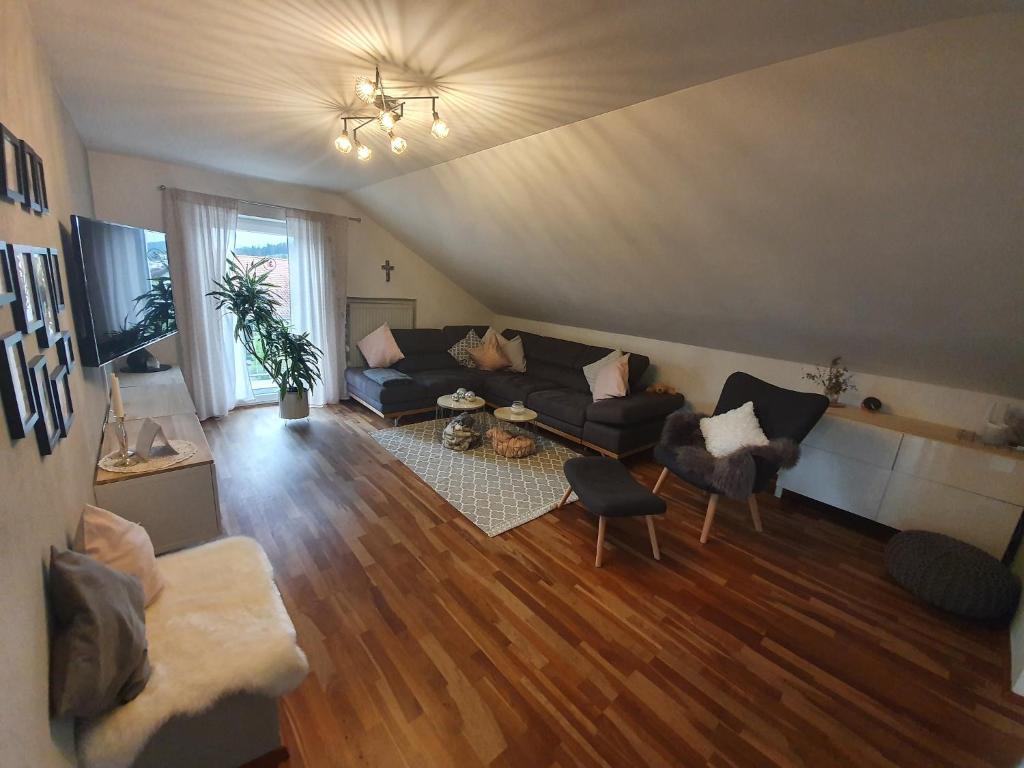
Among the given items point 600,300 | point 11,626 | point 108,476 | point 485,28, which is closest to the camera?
point 11,626

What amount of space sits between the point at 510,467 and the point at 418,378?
5.50 feet

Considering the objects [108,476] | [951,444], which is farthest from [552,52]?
[951,444]

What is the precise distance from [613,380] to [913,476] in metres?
2.18

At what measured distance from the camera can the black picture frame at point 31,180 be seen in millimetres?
1164

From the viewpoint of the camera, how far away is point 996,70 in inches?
50.4

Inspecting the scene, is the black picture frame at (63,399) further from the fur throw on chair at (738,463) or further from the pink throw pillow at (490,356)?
the pink throw pillow at (490,356)

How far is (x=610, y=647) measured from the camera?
1.86m

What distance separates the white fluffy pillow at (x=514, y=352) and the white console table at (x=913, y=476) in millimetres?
3016

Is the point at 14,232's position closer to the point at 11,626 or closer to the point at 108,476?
the point at 11,626

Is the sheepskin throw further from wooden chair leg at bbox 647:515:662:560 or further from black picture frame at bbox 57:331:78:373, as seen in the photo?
wooden chair leg at bbox 647:515:662:560

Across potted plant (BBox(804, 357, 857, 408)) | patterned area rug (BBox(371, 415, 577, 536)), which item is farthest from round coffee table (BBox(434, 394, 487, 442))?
potted plant (BBox(804, 357, 857, 408))

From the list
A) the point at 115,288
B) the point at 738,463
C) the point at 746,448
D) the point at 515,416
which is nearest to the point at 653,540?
the point at 738,463

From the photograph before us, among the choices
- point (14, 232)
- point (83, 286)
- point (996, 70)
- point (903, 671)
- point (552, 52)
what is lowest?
point (903, 671)

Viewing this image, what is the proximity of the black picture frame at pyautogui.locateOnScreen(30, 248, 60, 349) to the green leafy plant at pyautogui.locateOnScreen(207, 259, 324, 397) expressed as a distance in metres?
2.77
